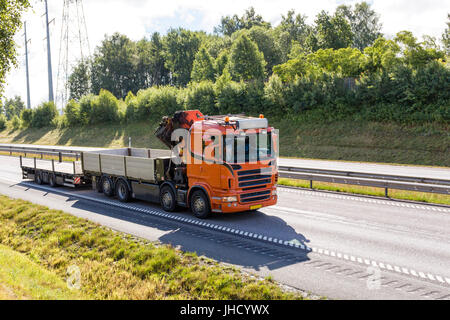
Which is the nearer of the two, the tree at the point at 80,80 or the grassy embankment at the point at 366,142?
the grassy embankment at the point at 366,142

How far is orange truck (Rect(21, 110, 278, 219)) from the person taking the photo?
1230cm

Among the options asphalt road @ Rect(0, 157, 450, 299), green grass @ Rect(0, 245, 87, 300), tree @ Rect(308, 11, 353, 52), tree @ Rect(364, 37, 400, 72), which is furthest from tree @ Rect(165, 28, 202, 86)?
green grass @ Rect(0, 245, 87, 300)

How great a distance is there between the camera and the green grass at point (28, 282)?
22.7 ft

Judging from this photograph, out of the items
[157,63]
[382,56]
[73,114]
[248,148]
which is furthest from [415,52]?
[157,63]

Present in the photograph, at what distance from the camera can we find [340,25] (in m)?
60.6

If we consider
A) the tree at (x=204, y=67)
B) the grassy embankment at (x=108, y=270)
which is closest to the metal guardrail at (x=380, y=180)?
the grassy embankment at (x=108, y=270)

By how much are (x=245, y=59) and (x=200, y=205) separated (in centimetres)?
5379

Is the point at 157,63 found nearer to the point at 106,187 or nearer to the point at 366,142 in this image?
the point at 366,142

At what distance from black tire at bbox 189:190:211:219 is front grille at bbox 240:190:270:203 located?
1.19m

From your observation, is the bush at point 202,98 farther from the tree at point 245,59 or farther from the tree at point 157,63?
the tree at point 157,63

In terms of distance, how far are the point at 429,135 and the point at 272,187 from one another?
2611 cm

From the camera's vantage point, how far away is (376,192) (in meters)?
17.0

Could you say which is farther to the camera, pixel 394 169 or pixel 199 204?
pixel 394 169

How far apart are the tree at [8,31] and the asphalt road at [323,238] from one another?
20.3ft
